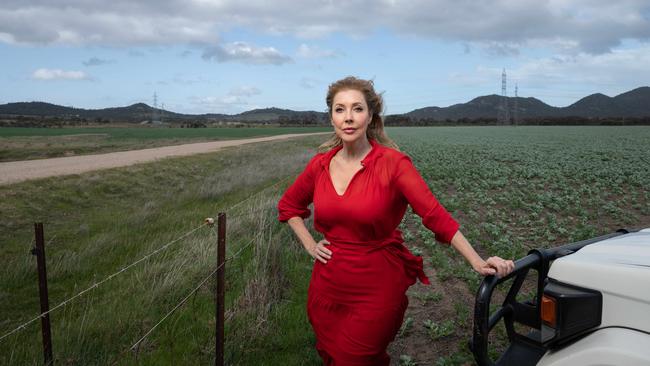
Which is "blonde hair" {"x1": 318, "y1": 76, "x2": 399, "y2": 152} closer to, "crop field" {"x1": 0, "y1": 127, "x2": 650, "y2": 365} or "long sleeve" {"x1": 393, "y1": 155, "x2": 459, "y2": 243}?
"long sleeve" {"x1": 393, "y1": 155, "x2": 459, "y2": 243}

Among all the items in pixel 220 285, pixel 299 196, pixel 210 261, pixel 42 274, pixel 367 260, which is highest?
pixel 299 196

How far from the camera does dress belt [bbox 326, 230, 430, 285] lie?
273 cm

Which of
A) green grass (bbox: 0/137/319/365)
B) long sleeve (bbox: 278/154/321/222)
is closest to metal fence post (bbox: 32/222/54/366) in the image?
green grass (bbox: 0/137/319/365)

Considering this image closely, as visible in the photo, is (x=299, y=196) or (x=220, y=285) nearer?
(x=299, y=196)

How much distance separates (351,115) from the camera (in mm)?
2816

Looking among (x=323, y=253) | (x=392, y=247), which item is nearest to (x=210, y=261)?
(x=323, y=253)

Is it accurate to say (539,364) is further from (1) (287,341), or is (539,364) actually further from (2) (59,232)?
(2) (59,232)

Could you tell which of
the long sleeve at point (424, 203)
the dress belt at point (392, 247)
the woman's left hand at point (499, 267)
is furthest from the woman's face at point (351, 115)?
the woman's left hand at point (499, 267)

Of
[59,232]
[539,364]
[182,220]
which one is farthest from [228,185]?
[539,364]

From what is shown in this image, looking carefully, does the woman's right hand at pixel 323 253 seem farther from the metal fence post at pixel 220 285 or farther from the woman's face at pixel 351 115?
the metal fence post at pixel 220 285

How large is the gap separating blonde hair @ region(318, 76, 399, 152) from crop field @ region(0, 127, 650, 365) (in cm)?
208

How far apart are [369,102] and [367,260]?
86cm

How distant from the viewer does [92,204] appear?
45.5 ft

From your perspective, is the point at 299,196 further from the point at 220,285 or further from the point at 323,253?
the point at 220,285
